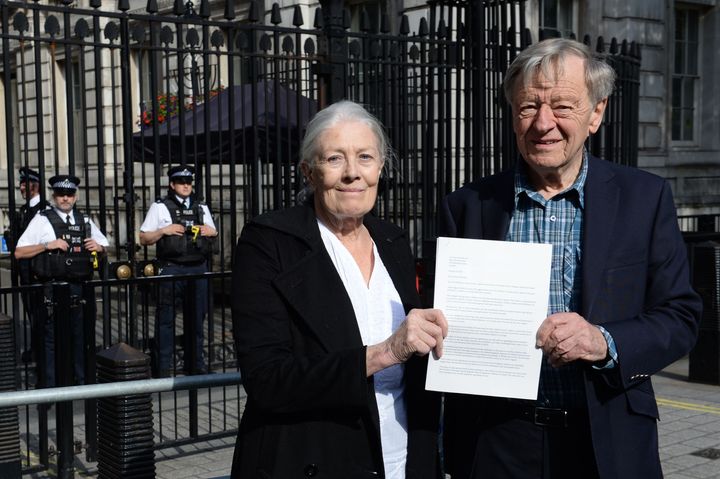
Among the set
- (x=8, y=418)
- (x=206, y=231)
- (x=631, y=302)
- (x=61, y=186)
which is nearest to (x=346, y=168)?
(x=631, y=302)

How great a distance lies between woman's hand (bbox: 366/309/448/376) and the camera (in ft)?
7.39

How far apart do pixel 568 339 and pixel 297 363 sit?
0.66 meters

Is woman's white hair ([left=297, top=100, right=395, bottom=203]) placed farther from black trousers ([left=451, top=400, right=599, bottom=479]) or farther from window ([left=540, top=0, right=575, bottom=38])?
window ([left=540, top=0, right=575, bottom=38])

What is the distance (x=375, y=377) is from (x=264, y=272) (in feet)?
1.38

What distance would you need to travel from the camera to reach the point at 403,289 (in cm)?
268

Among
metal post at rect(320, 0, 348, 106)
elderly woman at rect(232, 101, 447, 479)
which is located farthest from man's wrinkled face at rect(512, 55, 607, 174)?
metal post at rect(320, 0, 348, 106)

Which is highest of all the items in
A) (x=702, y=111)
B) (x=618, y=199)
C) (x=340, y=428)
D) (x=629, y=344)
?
(x=702, y=111)

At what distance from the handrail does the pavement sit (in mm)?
2546

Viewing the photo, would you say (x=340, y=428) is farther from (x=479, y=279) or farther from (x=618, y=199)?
(x=618, y=199)

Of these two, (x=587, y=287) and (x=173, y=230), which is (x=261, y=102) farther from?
(x=587, y=287)

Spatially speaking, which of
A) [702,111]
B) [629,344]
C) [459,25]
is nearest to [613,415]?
[629,344]

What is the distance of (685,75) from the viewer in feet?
57.6

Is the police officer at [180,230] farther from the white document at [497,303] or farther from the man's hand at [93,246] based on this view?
the white document at [497,303]

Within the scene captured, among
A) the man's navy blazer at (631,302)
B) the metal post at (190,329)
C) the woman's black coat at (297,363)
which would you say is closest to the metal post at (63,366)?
the metal post at (190,329)
